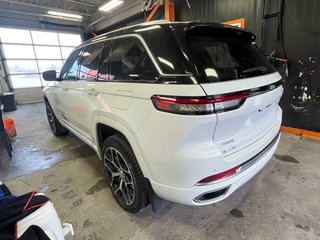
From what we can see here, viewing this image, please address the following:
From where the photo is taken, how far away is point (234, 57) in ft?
5.09

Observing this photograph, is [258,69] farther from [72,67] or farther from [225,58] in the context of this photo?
[72,67]

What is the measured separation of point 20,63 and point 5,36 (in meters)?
1.28

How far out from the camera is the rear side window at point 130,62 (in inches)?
51.9

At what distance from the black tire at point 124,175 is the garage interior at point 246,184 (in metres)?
0.17

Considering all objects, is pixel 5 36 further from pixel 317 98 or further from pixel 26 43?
pixel 317 98

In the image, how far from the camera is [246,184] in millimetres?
2084

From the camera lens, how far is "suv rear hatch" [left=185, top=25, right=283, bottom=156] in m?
1.11

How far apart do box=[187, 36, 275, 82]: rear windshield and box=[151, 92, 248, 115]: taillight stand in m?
0.13

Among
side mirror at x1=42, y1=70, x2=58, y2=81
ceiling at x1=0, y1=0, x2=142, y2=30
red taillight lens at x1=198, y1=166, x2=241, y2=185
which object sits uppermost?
ceiling at x1=0, y1=0, x2=142, y2=30

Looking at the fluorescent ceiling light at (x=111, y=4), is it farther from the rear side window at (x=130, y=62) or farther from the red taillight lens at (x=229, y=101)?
the red taillight lens at (x=229, y=101)

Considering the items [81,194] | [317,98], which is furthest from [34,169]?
[317,98]

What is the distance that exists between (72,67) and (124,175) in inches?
76.7

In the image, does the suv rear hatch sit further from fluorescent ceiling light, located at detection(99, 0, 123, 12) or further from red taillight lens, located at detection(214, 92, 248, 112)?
fluorescent ceiling light, located at detection(99, 0, 123, 12)

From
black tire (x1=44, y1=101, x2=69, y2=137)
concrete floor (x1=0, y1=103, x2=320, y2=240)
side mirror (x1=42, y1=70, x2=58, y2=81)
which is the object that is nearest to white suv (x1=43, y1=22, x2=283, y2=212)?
concrete floor (x1=0, y1=103, x2=320, y2=240)
